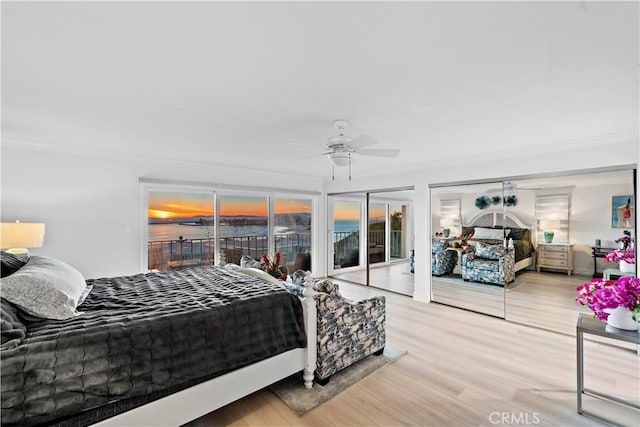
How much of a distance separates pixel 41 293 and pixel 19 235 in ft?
5.89

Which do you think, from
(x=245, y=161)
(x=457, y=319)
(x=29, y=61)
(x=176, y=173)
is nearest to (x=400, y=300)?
(x=457, y=319)

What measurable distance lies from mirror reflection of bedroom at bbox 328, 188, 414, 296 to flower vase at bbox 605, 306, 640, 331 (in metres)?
3.87

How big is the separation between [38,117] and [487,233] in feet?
17.6

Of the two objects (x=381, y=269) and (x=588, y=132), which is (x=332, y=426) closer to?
(x=588, y=132)

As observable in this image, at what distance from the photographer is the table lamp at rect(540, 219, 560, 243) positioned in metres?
3.81

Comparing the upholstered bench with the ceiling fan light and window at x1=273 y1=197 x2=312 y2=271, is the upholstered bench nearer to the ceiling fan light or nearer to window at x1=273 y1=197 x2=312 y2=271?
the ceiling fan light

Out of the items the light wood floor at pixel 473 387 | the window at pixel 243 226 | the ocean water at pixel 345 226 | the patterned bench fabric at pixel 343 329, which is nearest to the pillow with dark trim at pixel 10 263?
the light wood floor at pixel 473 387

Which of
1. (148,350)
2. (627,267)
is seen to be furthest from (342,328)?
(627,267)

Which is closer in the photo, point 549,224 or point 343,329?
point 343,329

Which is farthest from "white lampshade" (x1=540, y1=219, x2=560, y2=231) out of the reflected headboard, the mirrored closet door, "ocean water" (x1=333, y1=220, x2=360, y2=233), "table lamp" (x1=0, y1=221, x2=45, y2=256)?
"table lamp" (x1=0, y1=221, x2=45, y2=256)

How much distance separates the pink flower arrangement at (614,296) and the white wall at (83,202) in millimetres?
5028

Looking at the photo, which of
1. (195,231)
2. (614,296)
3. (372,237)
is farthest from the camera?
(372,237)

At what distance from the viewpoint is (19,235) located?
119 inches

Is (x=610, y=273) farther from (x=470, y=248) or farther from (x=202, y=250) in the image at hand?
(x=202, y=250)
